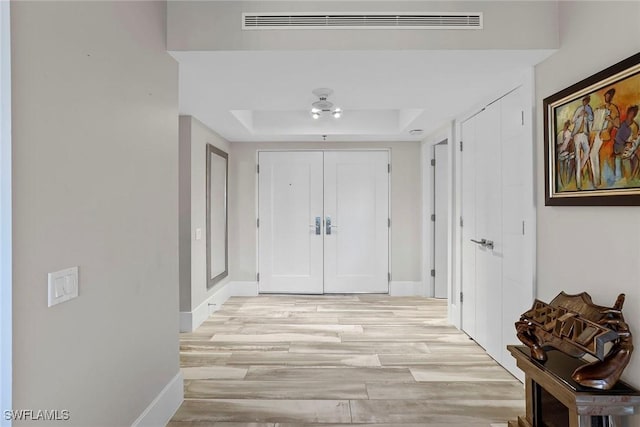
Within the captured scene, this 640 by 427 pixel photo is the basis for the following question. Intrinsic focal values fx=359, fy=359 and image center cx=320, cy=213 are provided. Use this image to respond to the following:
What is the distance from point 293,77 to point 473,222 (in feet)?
6.81

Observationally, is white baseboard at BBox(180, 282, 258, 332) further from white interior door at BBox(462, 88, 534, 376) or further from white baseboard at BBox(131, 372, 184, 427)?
white interior door at BBox(462, 88, 534, 376)

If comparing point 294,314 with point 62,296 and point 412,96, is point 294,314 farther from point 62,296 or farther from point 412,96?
point 62,296

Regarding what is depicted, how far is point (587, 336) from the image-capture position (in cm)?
153

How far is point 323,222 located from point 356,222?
0.47 metres

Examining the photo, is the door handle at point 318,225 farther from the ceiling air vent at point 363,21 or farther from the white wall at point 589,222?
the ceiling air vent at point 363,21

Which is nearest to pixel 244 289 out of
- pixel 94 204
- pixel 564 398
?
pixel 94 204

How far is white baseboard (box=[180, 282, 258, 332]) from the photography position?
3.60 metres

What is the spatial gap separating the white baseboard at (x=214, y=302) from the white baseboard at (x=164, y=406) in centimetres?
134

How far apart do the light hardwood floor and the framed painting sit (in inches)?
55.1

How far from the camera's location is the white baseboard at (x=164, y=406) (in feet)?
6.18

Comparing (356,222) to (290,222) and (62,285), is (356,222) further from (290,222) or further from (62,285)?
(62,285)

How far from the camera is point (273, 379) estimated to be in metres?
2.63

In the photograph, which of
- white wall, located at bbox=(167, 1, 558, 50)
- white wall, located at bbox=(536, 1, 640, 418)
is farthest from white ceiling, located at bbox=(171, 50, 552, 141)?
white wall, located at bbox=(536, 1, 640, 418)
